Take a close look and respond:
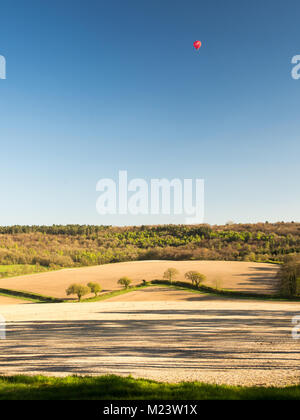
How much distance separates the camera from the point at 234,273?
207ft

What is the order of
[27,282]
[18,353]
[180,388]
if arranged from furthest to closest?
[27,282] → [18,353] → [180,388]

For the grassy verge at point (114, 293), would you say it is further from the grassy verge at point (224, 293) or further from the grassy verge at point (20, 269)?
the grassy verge at point (20, 269)

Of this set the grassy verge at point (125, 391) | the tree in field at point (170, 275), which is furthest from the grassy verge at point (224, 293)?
the grassy verge at point (125, 391)

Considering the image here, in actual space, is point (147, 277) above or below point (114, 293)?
above

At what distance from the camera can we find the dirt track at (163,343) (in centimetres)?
1452

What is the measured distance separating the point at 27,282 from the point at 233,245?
69520mm

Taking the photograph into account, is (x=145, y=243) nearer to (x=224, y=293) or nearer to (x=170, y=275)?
(x=170, y=275)

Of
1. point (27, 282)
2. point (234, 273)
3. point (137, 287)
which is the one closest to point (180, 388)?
point (137, 287)

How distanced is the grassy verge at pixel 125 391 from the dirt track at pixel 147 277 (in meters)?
41.3

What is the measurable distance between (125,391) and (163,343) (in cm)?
1160

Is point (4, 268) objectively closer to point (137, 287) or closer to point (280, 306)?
point (137, 287)

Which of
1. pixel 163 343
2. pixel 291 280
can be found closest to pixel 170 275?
pixel 291 280

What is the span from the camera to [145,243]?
121 m
